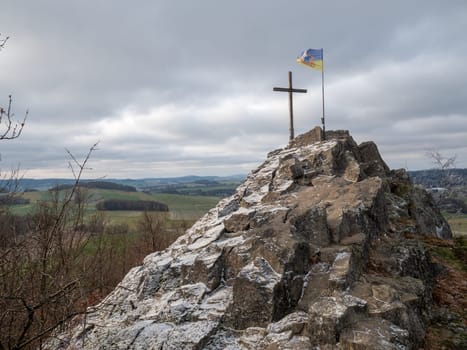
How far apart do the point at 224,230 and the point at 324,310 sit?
5.99 metres

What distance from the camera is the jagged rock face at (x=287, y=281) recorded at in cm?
883

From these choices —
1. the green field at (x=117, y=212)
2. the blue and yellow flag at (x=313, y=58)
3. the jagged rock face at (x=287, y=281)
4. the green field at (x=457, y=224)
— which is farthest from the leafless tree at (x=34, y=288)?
the green field at (x=457, y=224)

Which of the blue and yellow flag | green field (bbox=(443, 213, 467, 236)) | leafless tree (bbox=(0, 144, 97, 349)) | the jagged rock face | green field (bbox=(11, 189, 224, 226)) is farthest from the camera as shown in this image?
green field (bbox=(443, 213, 467, 236))

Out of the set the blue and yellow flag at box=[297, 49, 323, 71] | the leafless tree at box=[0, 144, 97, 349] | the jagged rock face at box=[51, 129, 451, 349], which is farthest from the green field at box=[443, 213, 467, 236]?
the leafless tree at box=[0, 144, 97, 349]

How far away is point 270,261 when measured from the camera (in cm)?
1061

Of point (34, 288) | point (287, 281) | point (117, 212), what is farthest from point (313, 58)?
point (117, 212)

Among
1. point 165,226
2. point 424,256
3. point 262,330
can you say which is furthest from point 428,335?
point 165,226

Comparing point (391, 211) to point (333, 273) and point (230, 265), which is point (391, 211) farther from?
point (230, 265)

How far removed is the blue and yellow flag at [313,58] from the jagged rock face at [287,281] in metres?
8.16

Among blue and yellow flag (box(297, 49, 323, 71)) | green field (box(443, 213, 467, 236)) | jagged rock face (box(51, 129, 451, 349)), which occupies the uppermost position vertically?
blue and yellow flag (box(297, 49, 323, 71))

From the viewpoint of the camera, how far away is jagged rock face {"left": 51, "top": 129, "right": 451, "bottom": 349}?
883 centimetres

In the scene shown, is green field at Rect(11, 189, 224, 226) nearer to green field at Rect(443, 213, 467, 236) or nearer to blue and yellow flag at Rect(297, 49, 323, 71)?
blue and yellow flag at Rect(297, 49, 323, 71)

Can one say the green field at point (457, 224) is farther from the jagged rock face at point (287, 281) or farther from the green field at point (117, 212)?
the green field at point (117, 212)

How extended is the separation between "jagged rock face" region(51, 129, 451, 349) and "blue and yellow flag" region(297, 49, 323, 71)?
26.8ft
